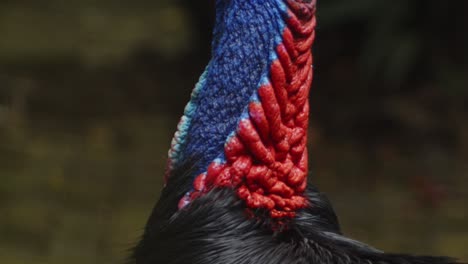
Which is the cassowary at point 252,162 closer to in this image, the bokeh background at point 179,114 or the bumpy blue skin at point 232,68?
the bumpy blue skin at point 232,68

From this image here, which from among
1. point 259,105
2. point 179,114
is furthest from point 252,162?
point 179,114

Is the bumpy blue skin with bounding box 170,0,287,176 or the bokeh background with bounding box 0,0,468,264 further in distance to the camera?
the bokeh background with bounding box 0,0,468,264

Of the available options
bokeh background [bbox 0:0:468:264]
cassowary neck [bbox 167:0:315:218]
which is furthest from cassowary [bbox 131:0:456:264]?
bokeh background [bbox 0:0:468:264]

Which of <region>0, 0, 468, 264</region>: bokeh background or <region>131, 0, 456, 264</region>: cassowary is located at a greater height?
<region>0, 0, 468, 264</region>: bokeh background

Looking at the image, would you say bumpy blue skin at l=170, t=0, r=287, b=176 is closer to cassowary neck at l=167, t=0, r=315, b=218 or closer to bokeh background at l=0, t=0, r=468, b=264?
cassowary neck at l=167, t=0, r=315, b=218

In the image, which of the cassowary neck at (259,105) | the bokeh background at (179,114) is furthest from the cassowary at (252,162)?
the bokeh background at (179,114)

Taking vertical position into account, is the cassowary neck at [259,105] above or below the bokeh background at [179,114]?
below

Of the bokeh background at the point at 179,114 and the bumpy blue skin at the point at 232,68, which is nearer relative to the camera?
the bumpy blue skin at the point at 232,68
